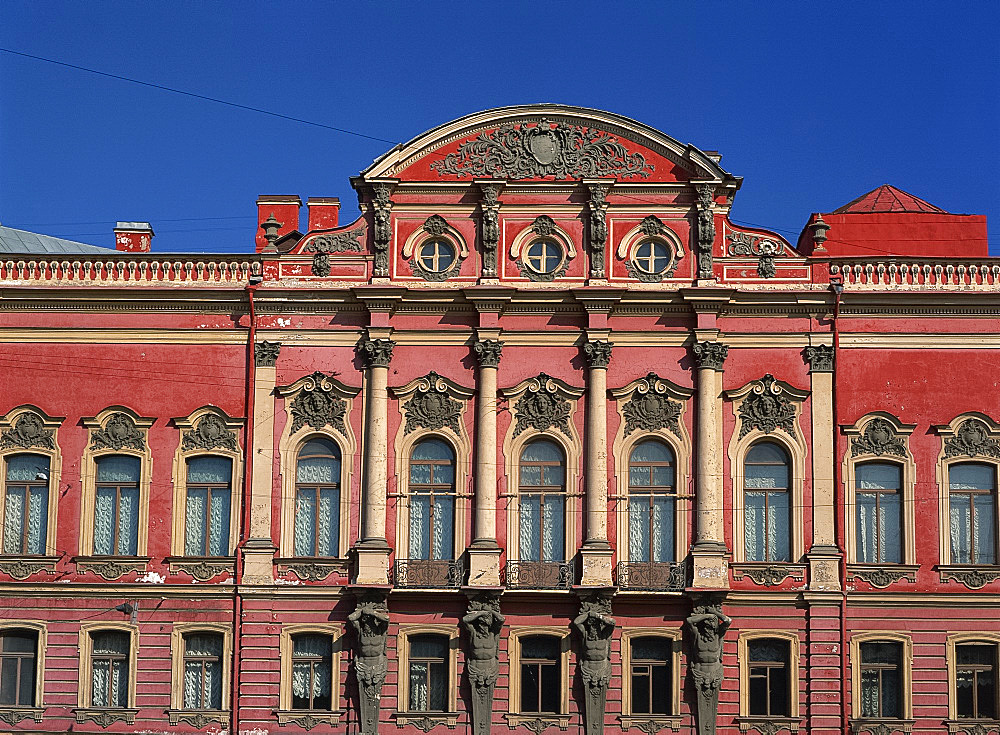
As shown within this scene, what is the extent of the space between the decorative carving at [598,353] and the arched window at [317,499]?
5.66m

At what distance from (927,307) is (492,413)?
30.8 ft

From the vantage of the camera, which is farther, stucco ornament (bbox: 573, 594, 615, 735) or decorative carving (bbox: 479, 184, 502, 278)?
decorative carving (bbox: 479, 184, 502, 278)

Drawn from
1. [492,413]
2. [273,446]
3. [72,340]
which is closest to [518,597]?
[492,413]

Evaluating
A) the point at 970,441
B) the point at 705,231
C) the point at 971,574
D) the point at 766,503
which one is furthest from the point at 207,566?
the point at 970,441

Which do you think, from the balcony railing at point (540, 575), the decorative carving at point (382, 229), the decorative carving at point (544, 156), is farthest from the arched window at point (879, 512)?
the decorative carving at point (382, 229)

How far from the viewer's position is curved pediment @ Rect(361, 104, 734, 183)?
3002 cm

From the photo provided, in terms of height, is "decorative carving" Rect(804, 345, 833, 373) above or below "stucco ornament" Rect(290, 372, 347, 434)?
above

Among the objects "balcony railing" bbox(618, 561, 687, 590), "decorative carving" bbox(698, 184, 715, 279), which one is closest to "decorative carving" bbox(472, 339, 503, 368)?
"decorative carving" bbox(698, 184, 715, 279)

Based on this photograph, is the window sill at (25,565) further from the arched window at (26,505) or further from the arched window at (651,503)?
the arched window at (651,503)

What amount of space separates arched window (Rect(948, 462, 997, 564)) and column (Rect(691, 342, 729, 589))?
4810 millimetres

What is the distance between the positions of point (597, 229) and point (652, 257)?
4.43 feet

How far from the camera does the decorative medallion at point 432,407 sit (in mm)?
29266

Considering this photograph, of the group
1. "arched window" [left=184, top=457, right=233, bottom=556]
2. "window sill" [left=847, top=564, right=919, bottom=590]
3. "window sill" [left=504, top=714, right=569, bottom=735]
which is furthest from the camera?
"arched window" [left=184, top=457, right=233, bottom=556]

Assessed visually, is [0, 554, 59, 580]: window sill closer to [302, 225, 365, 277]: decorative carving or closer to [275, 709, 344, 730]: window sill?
[275, 709, 344, 730]: window sill
